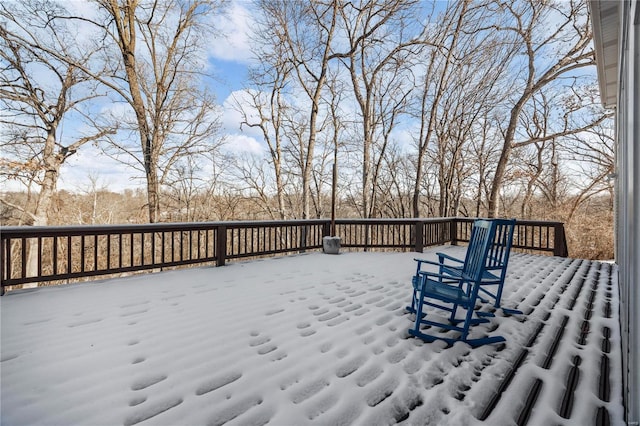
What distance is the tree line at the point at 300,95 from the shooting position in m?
8.21

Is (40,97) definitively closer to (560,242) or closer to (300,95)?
(300,95)

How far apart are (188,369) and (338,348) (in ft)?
3.19

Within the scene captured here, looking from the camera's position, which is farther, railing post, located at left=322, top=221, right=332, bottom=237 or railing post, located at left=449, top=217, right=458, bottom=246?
railing post, located at left=449, top=217, right=458, bottom=246

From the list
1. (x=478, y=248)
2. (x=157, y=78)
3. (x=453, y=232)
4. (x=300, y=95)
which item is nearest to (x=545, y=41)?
(x=453, y=232)

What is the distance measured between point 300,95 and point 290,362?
38.3 ft

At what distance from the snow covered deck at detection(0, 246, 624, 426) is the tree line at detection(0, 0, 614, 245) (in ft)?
23.1

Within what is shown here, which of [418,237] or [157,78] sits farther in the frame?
[157,78]

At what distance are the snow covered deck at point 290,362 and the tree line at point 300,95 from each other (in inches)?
277

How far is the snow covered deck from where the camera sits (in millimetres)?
1440

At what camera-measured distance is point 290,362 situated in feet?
6.19

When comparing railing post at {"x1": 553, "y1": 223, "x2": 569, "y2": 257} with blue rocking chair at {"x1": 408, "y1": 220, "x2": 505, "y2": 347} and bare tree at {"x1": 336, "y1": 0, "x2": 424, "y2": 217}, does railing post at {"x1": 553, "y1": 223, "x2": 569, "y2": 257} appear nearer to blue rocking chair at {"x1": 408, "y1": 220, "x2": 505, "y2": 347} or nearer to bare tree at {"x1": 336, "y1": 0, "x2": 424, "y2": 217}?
blue rocking chair at {"x1": 408, "y1": 220, "x2": 505, "y2": 347}

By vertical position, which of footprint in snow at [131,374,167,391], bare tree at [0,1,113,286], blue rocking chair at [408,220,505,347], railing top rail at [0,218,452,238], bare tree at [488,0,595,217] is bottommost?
footprint in snow at [131,374,167,391]

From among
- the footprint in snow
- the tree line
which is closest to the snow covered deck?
the footprint in snow

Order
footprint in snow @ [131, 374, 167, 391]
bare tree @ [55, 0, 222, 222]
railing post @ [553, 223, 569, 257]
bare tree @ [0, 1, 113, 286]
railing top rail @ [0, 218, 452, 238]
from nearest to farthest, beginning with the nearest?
1. footprint in snow @ [131, 374, 167, 391]
2. railing top rail @ [0, 218, 452, 238]
3. railing post @ [553, 223, 569, 257]
4. bare tree @ [0, 1, 113, 286]
5. bare tree @ [55, 0, 222, 222]
